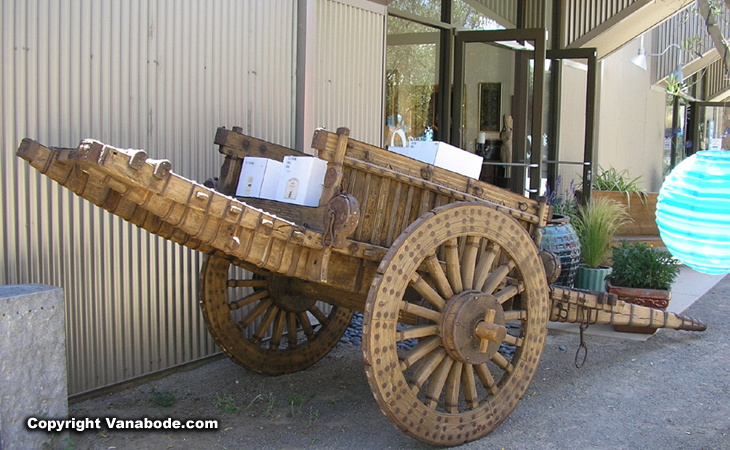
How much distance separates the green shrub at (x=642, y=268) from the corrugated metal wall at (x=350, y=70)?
7.57ft

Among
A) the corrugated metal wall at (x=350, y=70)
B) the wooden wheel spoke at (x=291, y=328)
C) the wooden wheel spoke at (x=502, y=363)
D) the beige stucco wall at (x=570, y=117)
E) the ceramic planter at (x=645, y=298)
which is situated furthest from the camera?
the beige stucco wall at (x=570, y=117)

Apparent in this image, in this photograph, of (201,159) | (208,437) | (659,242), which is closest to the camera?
(208,437)

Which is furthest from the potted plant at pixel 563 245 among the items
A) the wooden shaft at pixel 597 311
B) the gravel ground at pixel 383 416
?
the wooden shaft at pixel 597 311

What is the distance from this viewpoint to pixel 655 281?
5.42 meters

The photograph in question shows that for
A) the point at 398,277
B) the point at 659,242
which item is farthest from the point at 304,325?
the point at 659,242

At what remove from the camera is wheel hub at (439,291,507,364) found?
117 inches

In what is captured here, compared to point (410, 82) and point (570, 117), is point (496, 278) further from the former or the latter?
point (570, 117)

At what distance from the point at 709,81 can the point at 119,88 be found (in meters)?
19.7

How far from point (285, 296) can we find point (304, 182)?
1.18 meters

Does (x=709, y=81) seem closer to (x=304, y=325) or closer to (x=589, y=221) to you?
(x=589, y=221)

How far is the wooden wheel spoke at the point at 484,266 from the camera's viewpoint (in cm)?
319

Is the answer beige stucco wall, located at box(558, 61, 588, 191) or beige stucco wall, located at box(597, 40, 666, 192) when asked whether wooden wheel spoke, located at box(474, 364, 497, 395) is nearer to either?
beige stucco wall, located at box(558, 61, 588, 191)

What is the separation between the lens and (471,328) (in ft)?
9.92

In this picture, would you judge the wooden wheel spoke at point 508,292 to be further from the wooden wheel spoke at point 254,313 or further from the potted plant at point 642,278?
the potted plant at point 642,278
